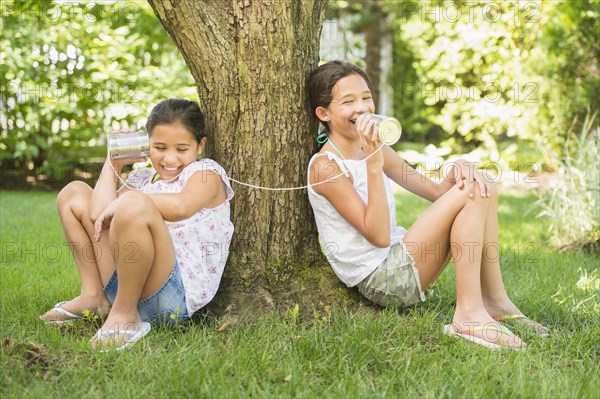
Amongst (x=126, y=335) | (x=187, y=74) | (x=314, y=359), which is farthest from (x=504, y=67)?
(x=126, y=335)

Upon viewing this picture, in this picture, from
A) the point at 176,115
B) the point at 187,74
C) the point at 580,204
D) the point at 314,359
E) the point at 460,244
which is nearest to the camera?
the point at 314,359

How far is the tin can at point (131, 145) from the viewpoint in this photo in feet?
8.79

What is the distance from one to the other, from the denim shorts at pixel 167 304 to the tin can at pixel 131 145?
0.47 meters

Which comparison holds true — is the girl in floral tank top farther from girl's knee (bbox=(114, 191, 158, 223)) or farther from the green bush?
the green bush

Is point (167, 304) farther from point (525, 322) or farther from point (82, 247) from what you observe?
point (525, 322)

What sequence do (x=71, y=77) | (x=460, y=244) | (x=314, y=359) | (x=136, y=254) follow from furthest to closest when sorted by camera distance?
1. (x=71, y=77)
2. (x=460, y=244)
3. (x=136, y=254)
4. (x=314, y=359)

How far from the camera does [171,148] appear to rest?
270 centimetres

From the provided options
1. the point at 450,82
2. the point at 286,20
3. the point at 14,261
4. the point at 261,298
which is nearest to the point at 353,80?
the point at 286,20

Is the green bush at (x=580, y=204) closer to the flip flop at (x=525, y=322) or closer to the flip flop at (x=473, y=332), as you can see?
the flip flop at (x=525, y=322)

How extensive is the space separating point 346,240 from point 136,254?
0.81 meters

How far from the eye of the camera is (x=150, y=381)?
2086 millimetres

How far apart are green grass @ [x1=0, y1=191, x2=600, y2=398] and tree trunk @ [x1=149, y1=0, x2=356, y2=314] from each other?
199 millimetres

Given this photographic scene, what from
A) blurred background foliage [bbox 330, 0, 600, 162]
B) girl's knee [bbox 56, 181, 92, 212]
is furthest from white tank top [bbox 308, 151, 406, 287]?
blurred background foliage [bbox 330, 0, 600, 162]

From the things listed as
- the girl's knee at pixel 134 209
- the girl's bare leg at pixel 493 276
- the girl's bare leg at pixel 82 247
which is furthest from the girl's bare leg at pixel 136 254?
the girl's bare leg at pixel 493 276
